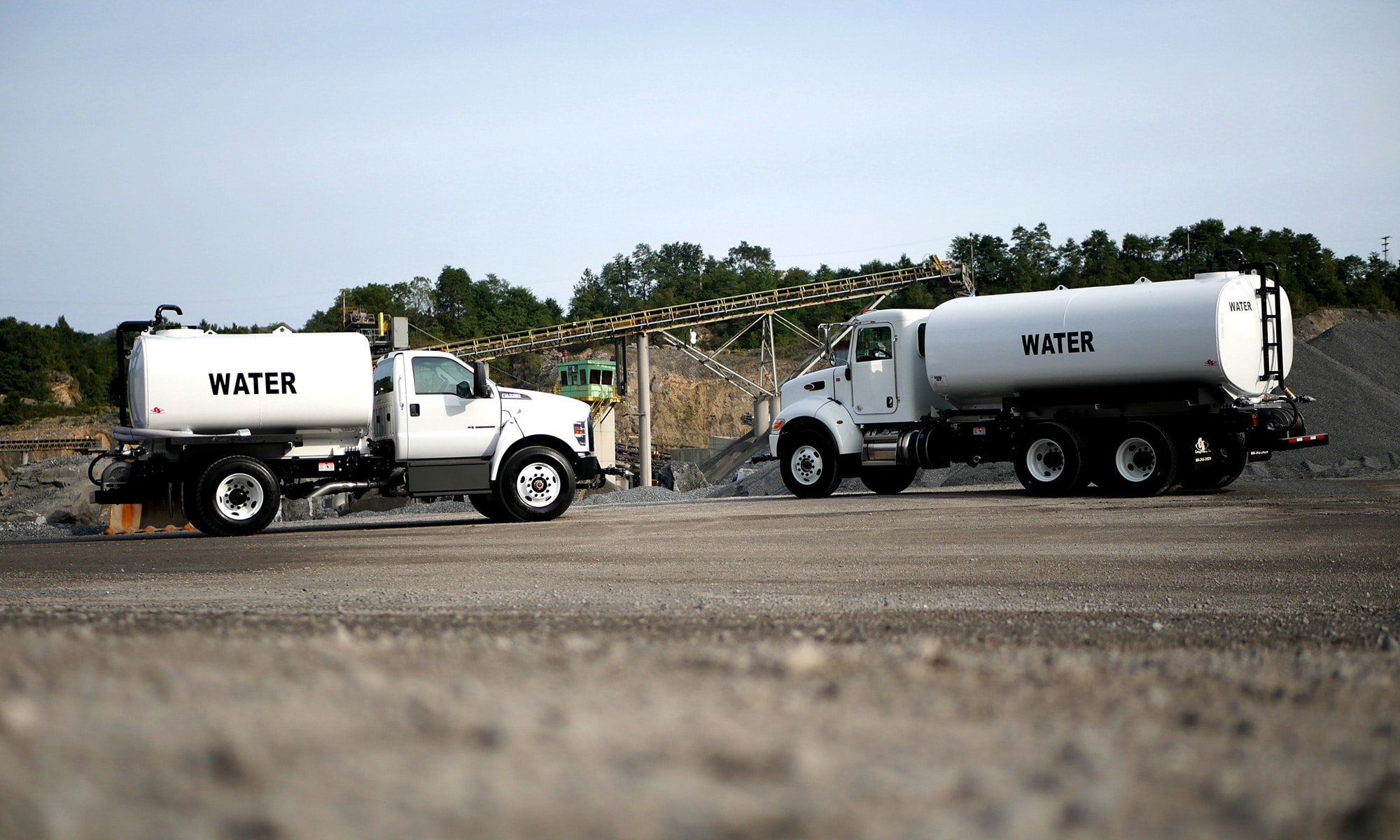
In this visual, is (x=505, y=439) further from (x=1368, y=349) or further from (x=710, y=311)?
(x=710, y=311)

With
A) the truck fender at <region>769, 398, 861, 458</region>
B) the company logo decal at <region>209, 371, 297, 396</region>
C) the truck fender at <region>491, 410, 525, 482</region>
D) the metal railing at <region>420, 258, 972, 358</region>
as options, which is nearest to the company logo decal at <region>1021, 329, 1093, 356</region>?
the truck fender at <region>769, 398, 861, 458</region>

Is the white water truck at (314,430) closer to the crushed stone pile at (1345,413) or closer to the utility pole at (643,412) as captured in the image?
the crushed stone pile at (1345,413)

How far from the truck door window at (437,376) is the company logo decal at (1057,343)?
970 cm

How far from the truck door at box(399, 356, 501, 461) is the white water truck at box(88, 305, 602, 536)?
16 mm

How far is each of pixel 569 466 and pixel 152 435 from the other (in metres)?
6.12

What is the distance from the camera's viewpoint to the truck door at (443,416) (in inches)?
660

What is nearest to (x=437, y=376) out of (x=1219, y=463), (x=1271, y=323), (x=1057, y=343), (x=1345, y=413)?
(x=1057, y=343)

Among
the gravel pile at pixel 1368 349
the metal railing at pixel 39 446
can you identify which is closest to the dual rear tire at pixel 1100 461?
the gravel pile at pixel 1368 349

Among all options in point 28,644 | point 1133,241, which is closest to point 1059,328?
point 28,644

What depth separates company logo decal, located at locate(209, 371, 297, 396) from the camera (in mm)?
15789

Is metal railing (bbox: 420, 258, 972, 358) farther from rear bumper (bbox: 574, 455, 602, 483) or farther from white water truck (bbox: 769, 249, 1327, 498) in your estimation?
rear bumper (bbox: 574, 455, 602, 483)

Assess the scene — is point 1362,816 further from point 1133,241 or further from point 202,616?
point 1133,241

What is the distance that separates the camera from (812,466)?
2116 cm

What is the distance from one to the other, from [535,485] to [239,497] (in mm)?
4392
